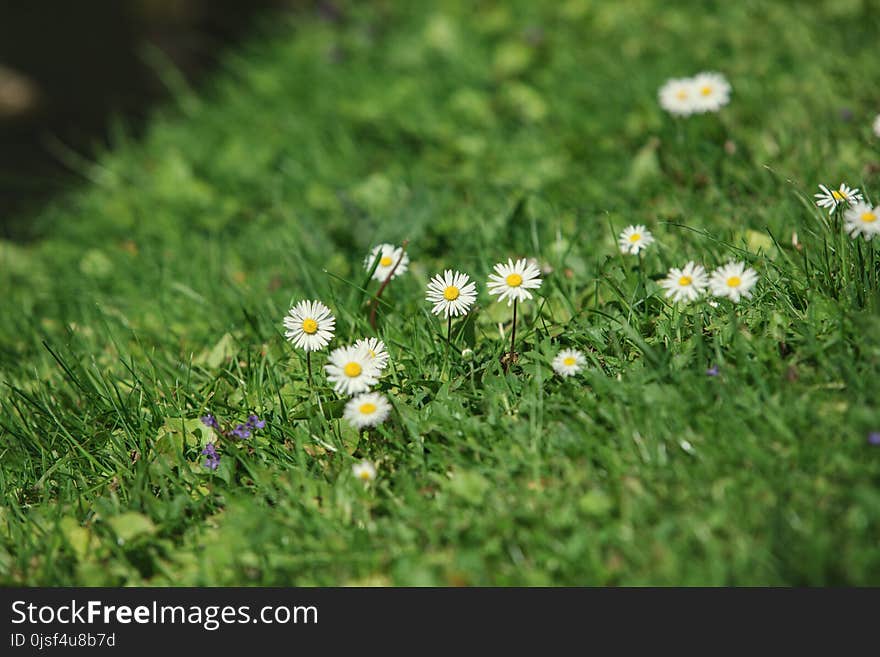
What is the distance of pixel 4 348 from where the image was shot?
2.56 m

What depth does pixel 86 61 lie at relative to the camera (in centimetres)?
521

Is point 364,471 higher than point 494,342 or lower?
lower

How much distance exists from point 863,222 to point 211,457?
167cm

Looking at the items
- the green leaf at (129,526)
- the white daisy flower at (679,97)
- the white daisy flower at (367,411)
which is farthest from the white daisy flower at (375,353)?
the white daisy flower at (679,97)

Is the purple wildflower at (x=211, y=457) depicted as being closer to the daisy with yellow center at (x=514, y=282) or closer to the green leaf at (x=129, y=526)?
the green leaf at (x=129, y=526)

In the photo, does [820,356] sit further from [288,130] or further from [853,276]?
[288,130]

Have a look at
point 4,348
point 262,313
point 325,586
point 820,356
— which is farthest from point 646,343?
point 4,348

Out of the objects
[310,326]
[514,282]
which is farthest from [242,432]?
[514,282]

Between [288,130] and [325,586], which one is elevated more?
[288,130]

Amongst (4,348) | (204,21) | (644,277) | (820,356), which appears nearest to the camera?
(820,356)

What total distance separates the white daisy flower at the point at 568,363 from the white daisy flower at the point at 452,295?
11.0 inches

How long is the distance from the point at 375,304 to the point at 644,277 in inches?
29.6

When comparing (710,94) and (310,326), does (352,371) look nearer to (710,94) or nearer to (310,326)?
(310,326)

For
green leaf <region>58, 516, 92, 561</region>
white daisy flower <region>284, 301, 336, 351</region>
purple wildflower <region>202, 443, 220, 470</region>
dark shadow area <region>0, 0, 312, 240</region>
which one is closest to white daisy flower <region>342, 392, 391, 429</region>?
white daisy flower <region>284, 301, 336, 351</region>
